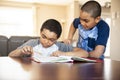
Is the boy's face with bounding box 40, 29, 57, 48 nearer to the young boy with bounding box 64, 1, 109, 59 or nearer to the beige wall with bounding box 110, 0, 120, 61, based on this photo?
the young boy with bounding box 64, 1, 109, 59

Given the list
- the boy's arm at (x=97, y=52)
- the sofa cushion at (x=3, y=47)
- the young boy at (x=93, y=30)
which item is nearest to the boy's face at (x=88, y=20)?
the young boy at (x=93, y=30)

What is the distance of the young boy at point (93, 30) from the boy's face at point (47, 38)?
242mm

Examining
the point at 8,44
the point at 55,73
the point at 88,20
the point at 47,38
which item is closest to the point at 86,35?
the point at 88,20

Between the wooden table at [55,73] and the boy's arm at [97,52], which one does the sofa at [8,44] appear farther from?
the wooden table at [55,73]

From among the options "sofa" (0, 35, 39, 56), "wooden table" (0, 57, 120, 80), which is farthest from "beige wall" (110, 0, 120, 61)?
"wooden table" (0, 57, 120, 80)

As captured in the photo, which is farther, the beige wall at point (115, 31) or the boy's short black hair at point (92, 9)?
the beige wall at point (115, 31)

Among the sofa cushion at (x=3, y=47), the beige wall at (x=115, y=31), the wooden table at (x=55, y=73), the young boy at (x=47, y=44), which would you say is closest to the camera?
the wooden table at (x=55, y=73)

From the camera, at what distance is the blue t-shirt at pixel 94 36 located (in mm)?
1601

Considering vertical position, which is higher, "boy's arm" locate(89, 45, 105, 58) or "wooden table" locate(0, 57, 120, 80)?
"boy's arm" locate(89, 45, 105, 58)

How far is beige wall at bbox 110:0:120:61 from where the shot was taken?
4656mm

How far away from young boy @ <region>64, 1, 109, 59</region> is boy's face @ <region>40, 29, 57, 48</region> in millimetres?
242

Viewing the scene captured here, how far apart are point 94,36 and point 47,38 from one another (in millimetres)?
414

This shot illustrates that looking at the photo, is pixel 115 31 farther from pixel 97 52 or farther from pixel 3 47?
pixel 97 52

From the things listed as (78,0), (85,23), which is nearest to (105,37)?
(85,23)
